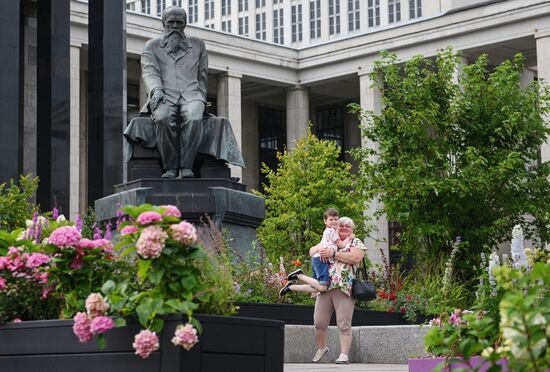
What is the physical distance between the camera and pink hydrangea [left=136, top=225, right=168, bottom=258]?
7285mm

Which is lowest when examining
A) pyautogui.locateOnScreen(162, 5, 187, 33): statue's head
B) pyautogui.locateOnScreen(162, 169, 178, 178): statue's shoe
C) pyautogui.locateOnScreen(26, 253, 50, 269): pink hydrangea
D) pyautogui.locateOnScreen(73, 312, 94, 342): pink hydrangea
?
pyautogui.locateOnScreen(73, 312, 94, 342): pink hydrangea

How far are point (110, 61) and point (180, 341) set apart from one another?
32532 mm

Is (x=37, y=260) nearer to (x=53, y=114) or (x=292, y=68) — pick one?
(x=53, y=114)

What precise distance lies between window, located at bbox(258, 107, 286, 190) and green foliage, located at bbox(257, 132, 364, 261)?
21.8m

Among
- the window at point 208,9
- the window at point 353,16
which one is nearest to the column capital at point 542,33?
the window at point 353,16

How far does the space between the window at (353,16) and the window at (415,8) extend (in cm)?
650

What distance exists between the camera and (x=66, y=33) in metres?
40.9

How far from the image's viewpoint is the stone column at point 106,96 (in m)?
37.9

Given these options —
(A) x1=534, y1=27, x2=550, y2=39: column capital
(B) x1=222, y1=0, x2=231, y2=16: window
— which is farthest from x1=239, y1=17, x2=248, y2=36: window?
(A) x1=534, y1=27, x2=550, y2=39: column capital

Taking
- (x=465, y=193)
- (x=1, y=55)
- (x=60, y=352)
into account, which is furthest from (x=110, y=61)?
(x=60, y=352)

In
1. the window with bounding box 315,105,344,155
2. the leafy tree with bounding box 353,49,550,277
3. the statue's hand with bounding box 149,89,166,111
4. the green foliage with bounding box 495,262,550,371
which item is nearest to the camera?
the green foliage with bounding box 495,262,550,371

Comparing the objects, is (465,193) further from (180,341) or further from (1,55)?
(180,341)

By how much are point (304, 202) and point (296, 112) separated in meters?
18.4

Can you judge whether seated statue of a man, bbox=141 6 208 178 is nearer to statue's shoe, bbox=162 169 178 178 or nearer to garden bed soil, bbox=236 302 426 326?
statue's shoe, bbox=162 169 178 178
